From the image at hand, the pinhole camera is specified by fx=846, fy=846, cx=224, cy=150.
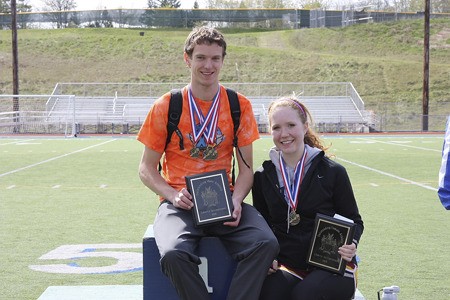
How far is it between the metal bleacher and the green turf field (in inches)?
731

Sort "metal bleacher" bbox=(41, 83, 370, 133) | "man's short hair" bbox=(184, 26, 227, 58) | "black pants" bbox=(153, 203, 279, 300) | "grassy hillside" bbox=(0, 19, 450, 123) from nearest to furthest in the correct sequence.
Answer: "black pants" bbox=(153, 203, 279, 300), "man's short hair" bbox=(184, 26, 227, 58), "metal bleacher" bbox=(41, 83, 370, 133), "grassy hillside" bbox=(0, 19, 450, 123)

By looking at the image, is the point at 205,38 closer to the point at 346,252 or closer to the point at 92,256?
the point at 346,252

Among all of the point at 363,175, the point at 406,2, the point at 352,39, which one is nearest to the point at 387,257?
the point at 363,175

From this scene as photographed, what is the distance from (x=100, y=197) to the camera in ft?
38.0

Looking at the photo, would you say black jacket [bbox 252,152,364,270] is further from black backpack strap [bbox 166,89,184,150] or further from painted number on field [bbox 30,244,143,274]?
painted number on field [bbox 30,244,143,274]

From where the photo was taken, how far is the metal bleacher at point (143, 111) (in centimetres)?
3638

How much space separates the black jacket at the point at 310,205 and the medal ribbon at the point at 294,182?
3cm

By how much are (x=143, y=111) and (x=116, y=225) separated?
29.5 meters

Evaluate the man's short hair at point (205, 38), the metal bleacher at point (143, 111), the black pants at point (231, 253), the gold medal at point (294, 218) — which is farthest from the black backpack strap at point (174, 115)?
the metal bleacher at point (143, 111)

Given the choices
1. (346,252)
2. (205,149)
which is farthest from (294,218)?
(205,149)

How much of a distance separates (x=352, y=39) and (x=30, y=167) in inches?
2029

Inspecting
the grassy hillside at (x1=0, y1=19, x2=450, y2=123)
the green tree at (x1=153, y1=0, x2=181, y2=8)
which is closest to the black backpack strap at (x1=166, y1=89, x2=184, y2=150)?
the grassy hillside at (x1=0, y1=19, x2=450, y2=123)

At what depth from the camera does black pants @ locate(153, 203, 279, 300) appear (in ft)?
14.1

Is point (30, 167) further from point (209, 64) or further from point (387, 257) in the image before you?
point (209, 64)
